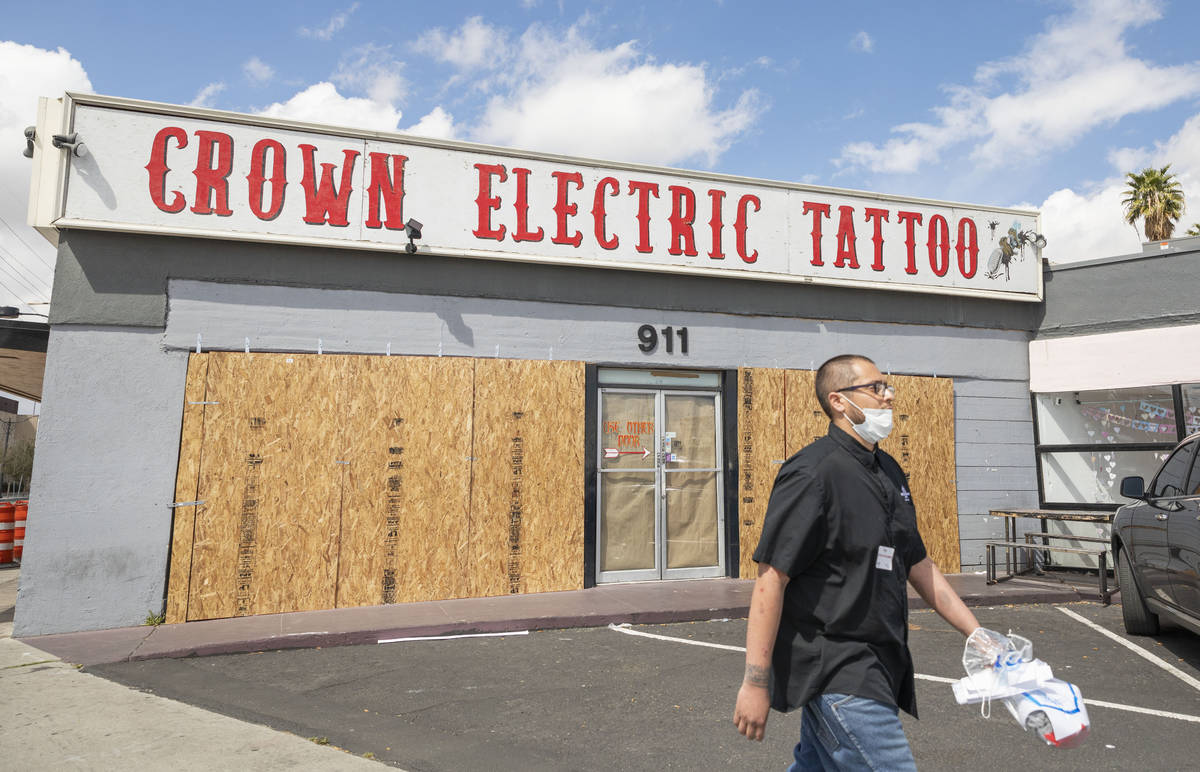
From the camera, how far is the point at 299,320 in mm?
8781

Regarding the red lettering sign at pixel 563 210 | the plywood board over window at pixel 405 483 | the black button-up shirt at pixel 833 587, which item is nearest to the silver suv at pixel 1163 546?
the black button-up shirt at pixel 833 587

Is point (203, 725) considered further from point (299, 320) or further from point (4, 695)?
point (299, 320)

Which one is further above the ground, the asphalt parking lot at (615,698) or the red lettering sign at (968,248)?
the red lettering sign at (968,248)

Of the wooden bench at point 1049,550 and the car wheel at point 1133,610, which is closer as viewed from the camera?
the car wheel at point 1133,610

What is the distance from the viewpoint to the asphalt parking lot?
433 cm

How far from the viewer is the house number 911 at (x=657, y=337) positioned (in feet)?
32.8

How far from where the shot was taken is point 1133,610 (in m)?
A: 7.04

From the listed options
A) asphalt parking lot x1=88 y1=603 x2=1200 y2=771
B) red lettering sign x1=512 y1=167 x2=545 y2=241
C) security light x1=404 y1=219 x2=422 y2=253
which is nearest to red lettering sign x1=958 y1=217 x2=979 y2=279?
asphalt parking lot x1=88 y1=603 x2=1200 y2=771

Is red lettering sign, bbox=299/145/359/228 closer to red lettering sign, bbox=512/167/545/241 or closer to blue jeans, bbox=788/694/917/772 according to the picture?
red lettering sign, bbox=512/167/545/241

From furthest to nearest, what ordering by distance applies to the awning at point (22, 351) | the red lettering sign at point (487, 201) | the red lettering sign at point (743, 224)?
the red lettering sign at point (743, 224), the red lettering sign at point (487, 201), the awning at point (22, 351)

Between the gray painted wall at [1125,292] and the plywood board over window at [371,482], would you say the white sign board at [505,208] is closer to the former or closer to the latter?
the gray painted wall at [1125,292]

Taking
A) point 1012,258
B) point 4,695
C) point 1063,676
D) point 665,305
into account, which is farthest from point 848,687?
point 1012,258

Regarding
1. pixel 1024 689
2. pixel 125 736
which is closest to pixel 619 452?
pixel 125 736

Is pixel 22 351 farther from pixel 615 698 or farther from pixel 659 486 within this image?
pixel 615 698
